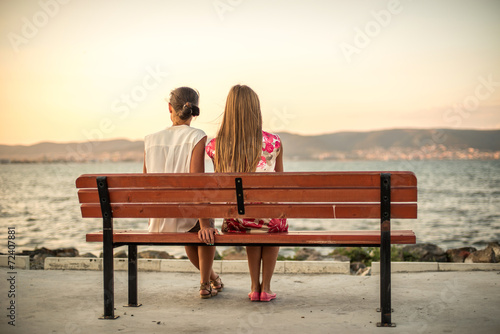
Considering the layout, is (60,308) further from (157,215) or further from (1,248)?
(1,248)

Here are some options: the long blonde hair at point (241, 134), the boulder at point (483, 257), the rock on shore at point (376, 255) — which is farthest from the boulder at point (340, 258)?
the long blonde hair at point (241, 134)

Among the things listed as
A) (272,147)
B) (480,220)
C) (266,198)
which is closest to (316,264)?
(272,147)

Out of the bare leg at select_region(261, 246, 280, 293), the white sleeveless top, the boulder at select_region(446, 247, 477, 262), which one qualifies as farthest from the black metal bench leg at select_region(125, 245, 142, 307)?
the boulder at select_region(446, 247, 477, 262)

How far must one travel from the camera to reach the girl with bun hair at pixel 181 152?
5535mm

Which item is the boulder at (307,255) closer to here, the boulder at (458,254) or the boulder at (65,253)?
the boulder at (458,254)

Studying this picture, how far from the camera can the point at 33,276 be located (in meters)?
6.79

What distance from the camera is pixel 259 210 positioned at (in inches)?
189

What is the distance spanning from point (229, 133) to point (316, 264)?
7.65 ft

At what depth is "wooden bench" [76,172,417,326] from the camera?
461 centimetres

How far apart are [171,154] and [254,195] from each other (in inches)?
47.3

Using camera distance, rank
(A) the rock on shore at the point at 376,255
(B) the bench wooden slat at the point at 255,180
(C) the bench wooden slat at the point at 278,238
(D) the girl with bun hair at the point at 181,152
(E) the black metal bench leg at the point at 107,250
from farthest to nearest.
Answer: (A) the rock on shore at the point at 376,255 < (D) the girl with bun hair at the point at 181,152 < (E) the black metal bench leg at the point at 107,250 < (C) the bench wooden slat at the point at 278,238 < (B) the bench wooden slat at the point at 255,180

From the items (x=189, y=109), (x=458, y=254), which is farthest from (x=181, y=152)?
(x=458, y=254)

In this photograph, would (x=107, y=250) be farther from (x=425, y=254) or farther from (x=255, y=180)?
(x=425, y=254)

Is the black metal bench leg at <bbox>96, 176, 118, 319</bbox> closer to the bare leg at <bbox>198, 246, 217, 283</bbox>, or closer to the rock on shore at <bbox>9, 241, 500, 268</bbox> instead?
the bare leg at <bbox>198, 246, 217, 283</bbox>
